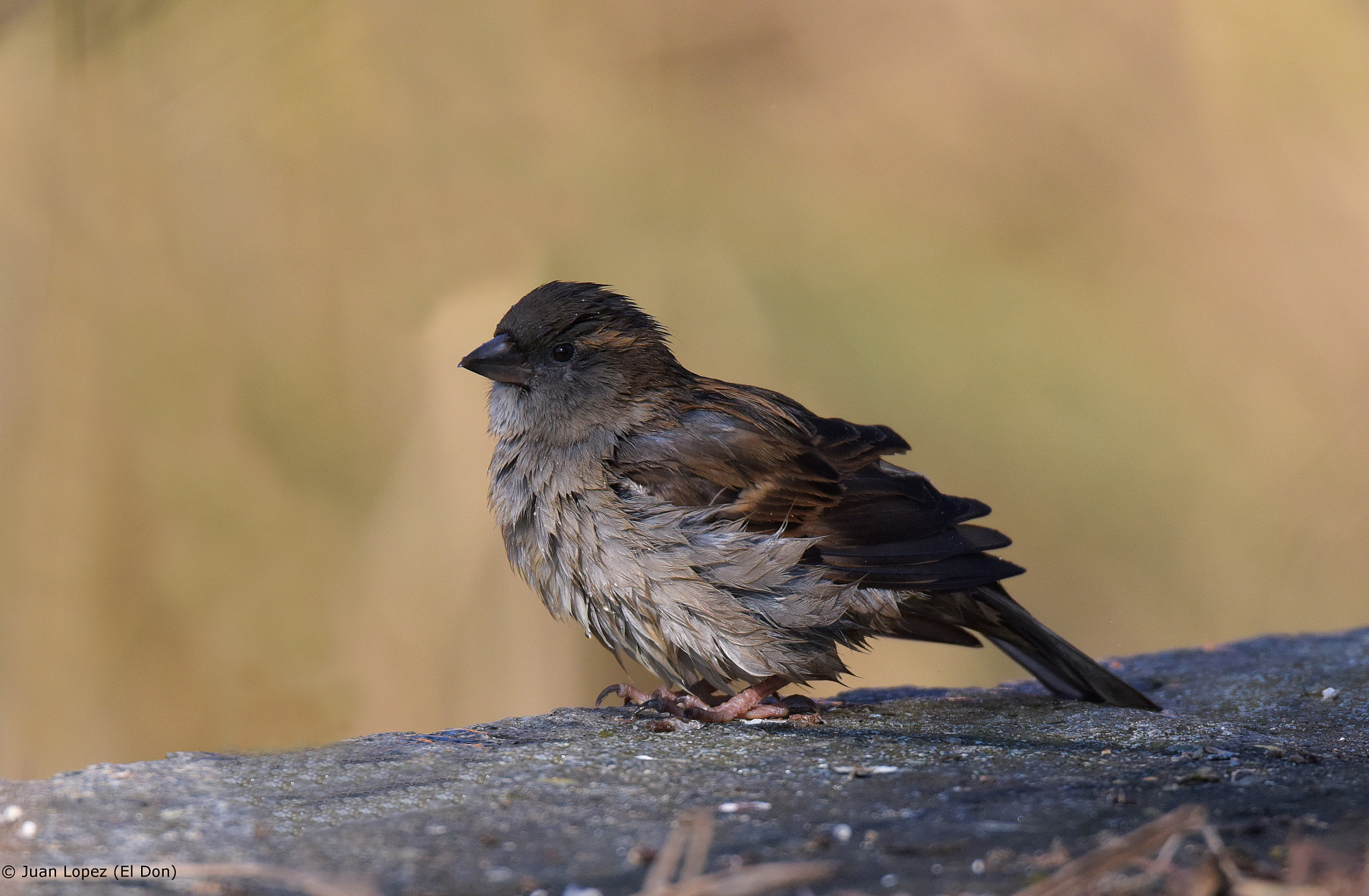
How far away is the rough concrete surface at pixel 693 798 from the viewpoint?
1.88 m

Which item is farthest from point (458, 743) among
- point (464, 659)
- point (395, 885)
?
point (464, 659)

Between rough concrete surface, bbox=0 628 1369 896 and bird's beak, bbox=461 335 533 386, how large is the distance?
117 cm

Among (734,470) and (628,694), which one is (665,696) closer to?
(628,694)

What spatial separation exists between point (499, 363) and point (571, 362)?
0.76 ft

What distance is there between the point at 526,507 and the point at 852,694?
1.28 metres

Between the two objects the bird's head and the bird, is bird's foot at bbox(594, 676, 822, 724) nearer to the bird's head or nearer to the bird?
the bird

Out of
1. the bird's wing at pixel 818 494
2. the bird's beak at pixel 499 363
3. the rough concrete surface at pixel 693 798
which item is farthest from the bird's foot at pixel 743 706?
the bird's beak at pixel 499 363

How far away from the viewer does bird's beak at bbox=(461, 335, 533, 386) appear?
3.88m

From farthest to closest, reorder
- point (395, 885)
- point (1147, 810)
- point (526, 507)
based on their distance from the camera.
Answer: point (526, 507) < point (1147, 810) < point (395, 885)

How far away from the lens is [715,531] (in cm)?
341

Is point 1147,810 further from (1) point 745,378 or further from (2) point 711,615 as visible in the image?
(1) point 745,378

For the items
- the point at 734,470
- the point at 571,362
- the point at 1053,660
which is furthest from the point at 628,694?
the point at 1053,660

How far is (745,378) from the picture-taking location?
555 cm

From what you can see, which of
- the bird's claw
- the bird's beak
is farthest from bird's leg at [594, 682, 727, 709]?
the bird's beak
